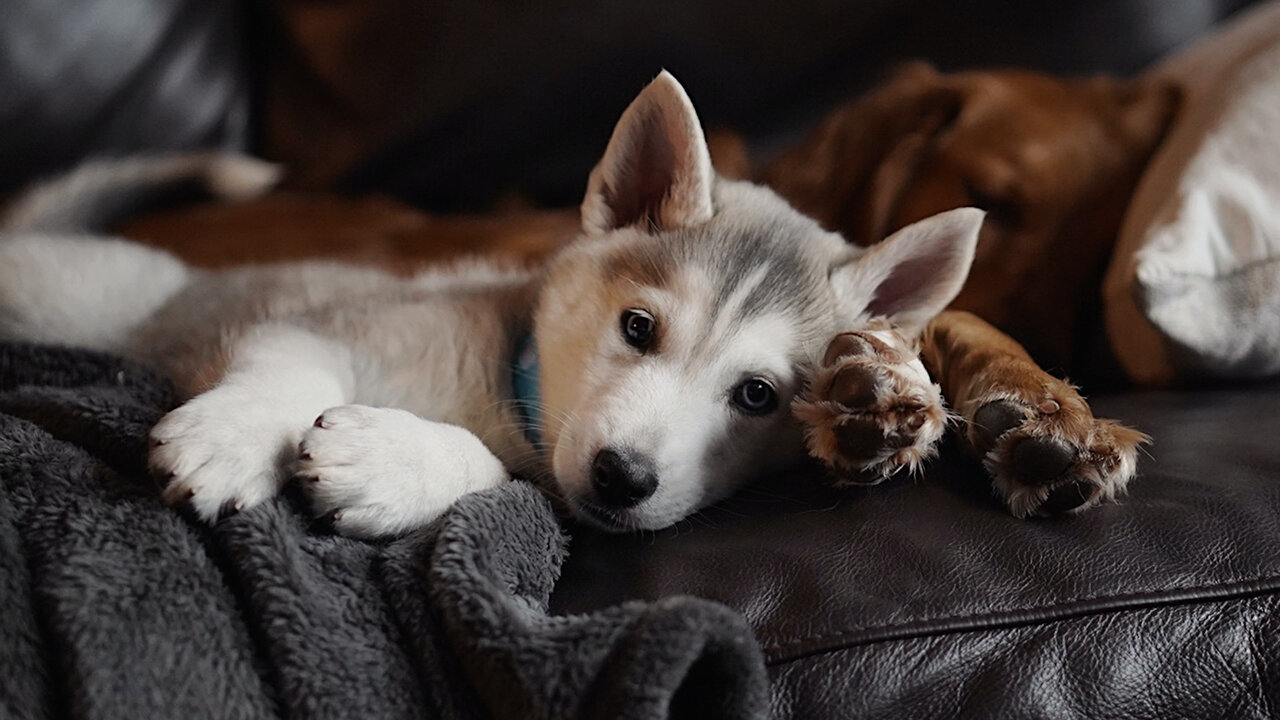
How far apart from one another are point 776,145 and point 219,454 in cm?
158

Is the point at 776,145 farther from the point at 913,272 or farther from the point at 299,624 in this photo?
the point at 299,624

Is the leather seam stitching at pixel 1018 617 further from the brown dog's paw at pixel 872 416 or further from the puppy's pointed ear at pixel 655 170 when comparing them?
the puppy's pointed ear at pixel 655 170

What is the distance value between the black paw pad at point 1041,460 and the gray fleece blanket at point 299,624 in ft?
1.26

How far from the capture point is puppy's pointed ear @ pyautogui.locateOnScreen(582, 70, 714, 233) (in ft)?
3.89

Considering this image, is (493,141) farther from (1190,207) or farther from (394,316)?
(1190,207)

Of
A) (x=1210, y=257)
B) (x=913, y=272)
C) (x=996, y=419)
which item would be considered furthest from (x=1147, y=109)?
(x=996, y=419)

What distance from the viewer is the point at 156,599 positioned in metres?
0.78

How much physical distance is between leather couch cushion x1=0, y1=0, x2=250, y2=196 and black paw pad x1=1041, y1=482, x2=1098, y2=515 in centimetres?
182

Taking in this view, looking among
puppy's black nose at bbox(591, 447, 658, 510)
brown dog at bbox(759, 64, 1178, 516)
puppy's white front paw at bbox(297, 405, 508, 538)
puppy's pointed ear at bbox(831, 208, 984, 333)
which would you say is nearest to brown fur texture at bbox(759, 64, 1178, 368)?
brown dog at bbox(759, 64, 1178, 516)

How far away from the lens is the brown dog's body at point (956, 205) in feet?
5.33

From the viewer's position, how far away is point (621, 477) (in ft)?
3.29

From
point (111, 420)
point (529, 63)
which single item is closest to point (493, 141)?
point (529, 63)

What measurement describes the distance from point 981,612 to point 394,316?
0.80 metres

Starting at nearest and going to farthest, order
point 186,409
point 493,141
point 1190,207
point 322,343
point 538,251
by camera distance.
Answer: point 186,409
point 322,343
point 1190,207
point 538,251
point 493,141
